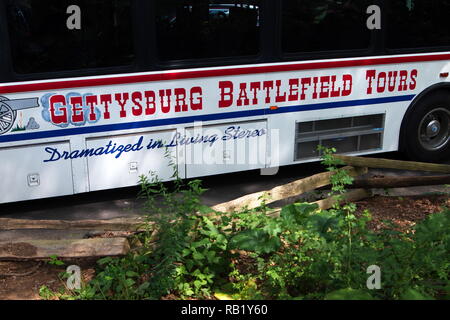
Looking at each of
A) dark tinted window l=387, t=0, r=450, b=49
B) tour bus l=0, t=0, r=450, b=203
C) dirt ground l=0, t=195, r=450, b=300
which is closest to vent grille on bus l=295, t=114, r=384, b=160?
tour bus l=0, t=0, r=450, b=203

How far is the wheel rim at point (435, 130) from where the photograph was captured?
292 inches

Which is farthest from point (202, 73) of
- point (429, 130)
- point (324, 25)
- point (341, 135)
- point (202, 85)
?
point (429, 130)

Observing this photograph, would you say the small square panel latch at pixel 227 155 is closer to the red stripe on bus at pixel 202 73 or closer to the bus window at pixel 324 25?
the red stripe on bus at pixel 202 73

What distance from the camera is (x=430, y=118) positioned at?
7.44 m

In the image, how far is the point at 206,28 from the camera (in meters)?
5.98

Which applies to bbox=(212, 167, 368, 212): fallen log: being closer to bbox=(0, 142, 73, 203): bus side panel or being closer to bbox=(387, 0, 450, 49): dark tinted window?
bbox=(0, 142, 73, 203): bus side panel

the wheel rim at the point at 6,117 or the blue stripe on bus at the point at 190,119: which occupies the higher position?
the wheel rim at the point at 6,117

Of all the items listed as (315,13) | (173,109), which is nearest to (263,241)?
(173,109)

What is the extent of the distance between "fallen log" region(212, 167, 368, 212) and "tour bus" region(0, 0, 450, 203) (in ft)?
4.13

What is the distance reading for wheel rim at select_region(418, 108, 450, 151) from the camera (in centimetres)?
742

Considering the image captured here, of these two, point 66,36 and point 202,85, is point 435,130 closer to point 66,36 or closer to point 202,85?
point 202,85

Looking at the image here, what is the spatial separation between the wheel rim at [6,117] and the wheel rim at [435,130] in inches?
201

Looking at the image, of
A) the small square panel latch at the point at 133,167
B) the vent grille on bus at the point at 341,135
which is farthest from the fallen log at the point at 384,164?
the small square panel latch at the point at 133,167
